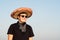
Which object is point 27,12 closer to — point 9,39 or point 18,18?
point 18,18

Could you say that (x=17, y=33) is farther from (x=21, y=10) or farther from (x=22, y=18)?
(x=21, y=10)

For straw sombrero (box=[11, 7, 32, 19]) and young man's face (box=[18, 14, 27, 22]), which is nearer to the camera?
young man's face (box=[18, 14, 27, 22])

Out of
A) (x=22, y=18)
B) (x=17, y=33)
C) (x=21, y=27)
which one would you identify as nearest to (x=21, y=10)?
(x=22, y=18)

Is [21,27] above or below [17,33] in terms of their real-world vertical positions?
above

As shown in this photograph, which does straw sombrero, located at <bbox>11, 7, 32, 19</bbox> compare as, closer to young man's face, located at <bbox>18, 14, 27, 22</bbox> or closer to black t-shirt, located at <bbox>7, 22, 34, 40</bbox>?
young man's face, located at <bbox>18, 14, 27, 22</bbox>

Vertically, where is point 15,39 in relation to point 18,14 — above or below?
below

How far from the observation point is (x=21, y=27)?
866cm

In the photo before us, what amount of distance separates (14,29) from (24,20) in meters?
0.51

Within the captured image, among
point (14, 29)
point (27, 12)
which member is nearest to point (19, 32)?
point (14, 29)

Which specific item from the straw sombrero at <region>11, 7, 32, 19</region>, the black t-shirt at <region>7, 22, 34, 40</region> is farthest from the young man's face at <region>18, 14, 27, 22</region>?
the black t-shirt at <region>7, 22, 34, 40</region>

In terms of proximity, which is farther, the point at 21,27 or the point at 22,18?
the point at 21,27

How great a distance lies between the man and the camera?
8.57 meters

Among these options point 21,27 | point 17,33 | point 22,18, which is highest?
point 22,18

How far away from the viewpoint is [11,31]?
859 centimetres
